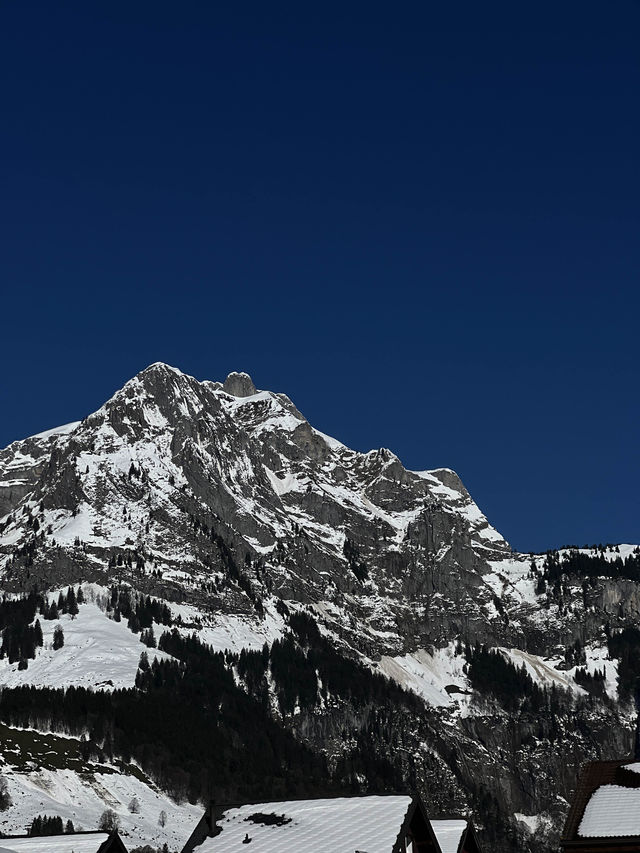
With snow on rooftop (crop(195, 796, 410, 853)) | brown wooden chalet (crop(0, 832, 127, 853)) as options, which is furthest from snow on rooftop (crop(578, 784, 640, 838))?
brown wooden chalet (crop(0, 832, 127, 853))

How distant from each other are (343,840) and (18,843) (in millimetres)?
15664

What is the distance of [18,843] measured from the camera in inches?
2751

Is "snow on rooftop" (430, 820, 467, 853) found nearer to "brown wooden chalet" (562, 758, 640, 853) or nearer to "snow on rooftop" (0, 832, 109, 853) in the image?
"brown wooden chalet" (562, 758, 640, 853)

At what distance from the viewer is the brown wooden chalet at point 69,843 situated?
6825cm

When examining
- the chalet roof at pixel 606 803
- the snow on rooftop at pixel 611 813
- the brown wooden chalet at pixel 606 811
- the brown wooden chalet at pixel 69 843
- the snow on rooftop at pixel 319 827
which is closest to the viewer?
the brown wooden chalet at pixel 606 811

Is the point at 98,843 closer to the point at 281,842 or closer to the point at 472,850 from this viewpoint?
the point at 281,842

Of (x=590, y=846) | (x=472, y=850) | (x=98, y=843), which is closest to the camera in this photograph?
(x=590, y=846)

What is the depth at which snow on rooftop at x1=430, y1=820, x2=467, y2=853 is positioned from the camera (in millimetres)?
74562

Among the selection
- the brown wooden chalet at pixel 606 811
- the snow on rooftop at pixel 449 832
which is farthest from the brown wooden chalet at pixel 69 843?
the brown wooden chalet at pixel 606 811

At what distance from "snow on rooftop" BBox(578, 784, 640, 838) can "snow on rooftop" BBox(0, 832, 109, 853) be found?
23.1 m

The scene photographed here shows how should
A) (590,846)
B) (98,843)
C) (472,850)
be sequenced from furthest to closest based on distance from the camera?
(472,850) < (98,843) < (590,846)

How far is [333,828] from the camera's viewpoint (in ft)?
235

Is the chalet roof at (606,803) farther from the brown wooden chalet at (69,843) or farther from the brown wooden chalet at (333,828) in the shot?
the brown wooden chalet at (69,843)

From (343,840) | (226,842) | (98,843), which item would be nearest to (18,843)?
(98,843)
